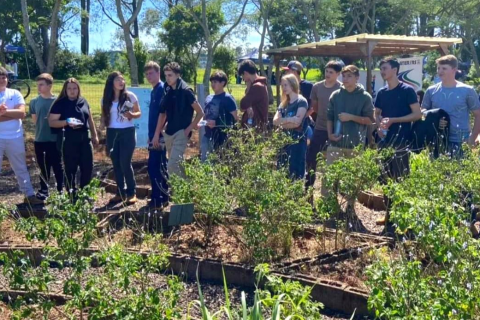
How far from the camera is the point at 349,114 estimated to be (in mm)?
7387

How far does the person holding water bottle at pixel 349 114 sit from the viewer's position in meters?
7.39

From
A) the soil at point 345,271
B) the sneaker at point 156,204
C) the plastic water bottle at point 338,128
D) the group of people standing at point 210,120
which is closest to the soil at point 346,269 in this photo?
the soil at point 345,271

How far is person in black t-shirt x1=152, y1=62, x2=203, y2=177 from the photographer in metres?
7.79

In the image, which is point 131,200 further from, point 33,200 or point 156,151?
point 33,200

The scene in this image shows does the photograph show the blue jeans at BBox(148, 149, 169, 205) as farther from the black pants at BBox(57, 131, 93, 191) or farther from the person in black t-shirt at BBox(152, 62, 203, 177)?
the black pants at BBox(57, 131, 93, 191)

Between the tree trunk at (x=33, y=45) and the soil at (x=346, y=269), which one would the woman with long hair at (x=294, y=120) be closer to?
the soil at (x=346, y=269)

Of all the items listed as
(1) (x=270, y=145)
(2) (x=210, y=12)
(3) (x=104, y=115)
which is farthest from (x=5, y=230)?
(2) (x=210, y=12)

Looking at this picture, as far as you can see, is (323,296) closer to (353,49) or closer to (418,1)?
(353,49)

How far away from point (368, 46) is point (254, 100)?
3.79m

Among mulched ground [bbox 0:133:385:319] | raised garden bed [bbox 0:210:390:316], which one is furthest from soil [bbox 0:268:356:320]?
raised garden bed [bbox 0:210:390:316]

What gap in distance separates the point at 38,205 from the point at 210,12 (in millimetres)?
24857

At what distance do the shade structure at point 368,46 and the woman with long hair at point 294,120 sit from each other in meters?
3.87

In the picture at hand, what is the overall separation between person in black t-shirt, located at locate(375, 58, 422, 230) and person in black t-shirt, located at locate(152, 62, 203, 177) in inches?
79.6

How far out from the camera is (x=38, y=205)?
323 inches
